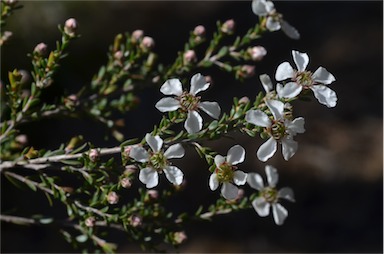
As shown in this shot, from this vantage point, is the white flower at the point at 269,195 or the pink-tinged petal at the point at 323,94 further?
the white flower at the point at 269,195

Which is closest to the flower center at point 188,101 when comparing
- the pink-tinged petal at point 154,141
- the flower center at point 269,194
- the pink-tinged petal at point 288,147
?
the pink-tinged petal at point 154,141

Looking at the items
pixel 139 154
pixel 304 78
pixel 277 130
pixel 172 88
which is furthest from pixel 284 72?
pixel 139 154

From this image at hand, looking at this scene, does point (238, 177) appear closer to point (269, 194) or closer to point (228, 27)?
point (269, 194)

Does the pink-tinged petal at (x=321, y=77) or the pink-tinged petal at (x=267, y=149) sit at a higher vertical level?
the pink-tinged petal at (x=321, y=77)

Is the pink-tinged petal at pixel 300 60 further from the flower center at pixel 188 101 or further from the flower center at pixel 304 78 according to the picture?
the flower center at pixel 188 101

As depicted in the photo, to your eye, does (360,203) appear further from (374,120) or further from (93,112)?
(93,112)

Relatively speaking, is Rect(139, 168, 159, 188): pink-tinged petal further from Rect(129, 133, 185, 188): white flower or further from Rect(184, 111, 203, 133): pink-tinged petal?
Rect(184, 111, 203, 133): pink-tinged petal
